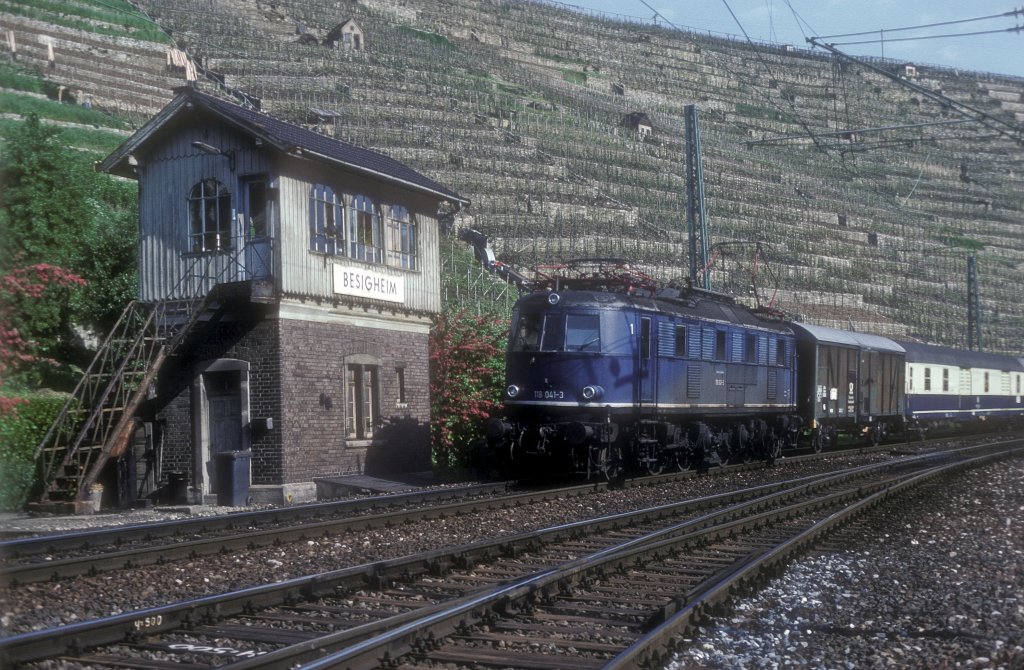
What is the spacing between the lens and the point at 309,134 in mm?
21312

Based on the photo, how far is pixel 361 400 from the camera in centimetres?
2098

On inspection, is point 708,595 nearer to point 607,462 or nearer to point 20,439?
point 607,462

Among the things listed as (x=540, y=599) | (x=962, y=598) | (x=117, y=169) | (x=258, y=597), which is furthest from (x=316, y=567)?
(x=117, y=169)

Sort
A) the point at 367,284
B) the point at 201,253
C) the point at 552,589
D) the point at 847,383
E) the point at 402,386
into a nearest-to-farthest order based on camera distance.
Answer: the point at 552,589, the point at 201,253, the point at 367,284, the point at 402,386, the point at 847,383

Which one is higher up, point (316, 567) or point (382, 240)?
point (382, 240)

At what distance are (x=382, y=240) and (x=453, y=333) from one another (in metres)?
3.47

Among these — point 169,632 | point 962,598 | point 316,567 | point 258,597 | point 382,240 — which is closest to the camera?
point 169,632

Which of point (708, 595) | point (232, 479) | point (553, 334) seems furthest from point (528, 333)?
point (708, 595)

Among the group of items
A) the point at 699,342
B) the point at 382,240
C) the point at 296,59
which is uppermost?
the point at 296,59

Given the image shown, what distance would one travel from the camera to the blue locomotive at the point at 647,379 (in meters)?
18.5

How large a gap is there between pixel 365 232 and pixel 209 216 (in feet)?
9.80

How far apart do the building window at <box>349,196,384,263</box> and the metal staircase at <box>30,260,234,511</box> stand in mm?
3010

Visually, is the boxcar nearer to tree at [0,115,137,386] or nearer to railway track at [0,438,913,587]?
railway track at [0,438,913,587]

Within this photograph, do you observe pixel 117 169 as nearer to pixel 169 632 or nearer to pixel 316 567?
pixel 316 567
